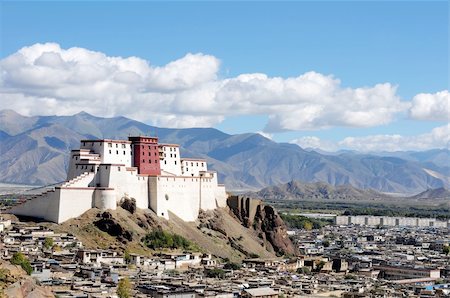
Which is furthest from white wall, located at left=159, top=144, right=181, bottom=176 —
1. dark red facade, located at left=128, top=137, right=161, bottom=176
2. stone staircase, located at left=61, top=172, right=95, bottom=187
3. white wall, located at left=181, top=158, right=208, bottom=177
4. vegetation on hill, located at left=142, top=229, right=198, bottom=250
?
stone staircase, located at left=61, top=172, right=95, bottom=187

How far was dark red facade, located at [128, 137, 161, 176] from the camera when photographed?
93062 millimetres

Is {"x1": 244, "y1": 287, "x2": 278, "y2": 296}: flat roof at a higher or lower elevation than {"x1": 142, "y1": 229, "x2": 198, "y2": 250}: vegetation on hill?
lower

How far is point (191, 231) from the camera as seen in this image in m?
93.6

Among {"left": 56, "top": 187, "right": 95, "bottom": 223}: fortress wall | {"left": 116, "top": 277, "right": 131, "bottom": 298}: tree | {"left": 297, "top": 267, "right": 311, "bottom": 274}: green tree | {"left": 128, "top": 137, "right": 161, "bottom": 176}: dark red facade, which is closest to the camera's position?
{"left": 116, "top": 277, "right": 131, "bottom": 298}: tree

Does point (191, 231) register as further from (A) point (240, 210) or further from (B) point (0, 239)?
(B) point (0, 239)

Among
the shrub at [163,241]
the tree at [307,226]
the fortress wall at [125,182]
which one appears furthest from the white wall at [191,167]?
the tree at [307,226]

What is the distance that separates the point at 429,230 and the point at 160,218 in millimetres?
91174

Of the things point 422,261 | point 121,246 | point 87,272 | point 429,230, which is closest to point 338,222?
point 429,230

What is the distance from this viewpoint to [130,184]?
3521 inches

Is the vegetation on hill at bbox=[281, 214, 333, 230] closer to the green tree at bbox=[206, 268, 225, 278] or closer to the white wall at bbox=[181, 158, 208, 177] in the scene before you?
the white wall at bbox=[181, 158, 208, 177]

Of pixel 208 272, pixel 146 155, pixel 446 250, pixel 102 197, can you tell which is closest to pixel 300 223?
pixel 446 250

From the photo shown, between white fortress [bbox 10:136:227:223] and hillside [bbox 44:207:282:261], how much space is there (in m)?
1.05

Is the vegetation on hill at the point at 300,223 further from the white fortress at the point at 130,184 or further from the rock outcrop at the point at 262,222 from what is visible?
the white fortress at the point at 130,184

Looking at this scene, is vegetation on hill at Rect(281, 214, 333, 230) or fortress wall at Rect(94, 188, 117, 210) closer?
fortress wall at Rect(94, 188, 117, 210)
